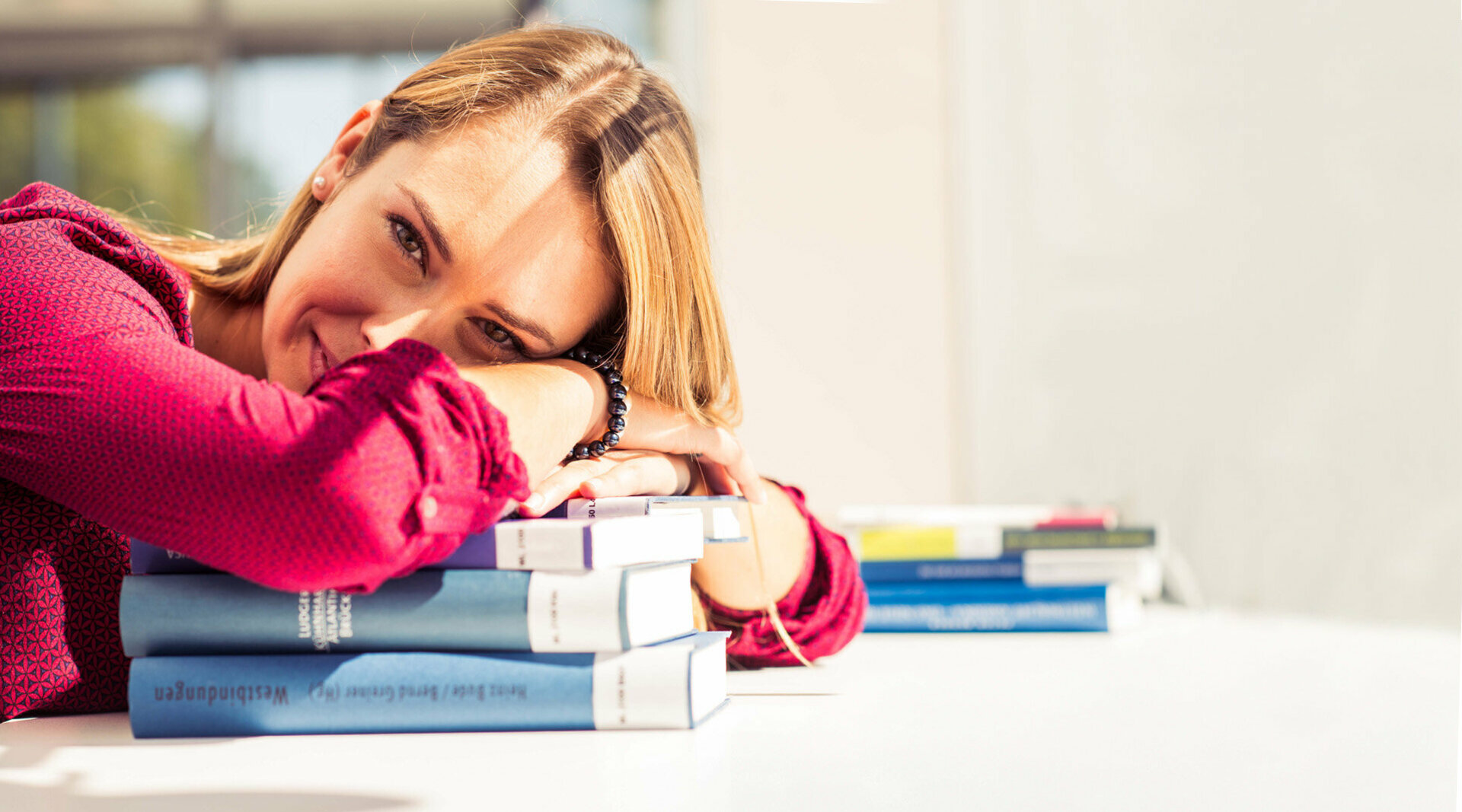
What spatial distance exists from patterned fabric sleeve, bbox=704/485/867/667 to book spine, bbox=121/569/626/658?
0.30 meters

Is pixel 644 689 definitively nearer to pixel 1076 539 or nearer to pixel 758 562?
pixel 758 562

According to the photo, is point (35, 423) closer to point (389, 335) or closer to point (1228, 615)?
point (389, 335)

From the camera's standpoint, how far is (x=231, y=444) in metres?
0.49

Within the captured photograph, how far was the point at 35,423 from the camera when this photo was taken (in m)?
0.53

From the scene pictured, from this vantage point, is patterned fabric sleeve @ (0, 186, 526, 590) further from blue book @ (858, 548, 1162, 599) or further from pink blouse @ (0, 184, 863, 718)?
blue book @ (858, 548, 1162, 599)

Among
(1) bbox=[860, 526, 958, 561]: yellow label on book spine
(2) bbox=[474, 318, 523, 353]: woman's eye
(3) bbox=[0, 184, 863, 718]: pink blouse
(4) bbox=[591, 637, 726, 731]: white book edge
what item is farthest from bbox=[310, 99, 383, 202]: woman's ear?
(1) bbox=[860, 526, 958, 561]: yellow label on book spine

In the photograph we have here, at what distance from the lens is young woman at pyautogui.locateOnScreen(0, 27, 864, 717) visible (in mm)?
497

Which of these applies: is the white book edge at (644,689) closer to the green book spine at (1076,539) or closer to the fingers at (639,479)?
the fingers at (639,479)

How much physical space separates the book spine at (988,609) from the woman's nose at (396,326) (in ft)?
1.85

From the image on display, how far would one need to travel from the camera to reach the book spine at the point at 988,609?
1069 mm

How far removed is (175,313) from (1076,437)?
1474 millimetres

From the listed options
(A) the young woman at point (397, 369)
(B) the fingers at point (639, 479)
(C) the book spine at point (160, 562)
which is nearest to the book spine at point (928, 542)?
(A) the young woman at point (397, 369)

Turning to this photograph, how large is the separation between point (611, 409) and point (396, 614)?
298 mm

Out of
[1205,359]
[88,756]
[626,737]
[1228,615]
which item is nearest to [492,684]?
[626,737]
